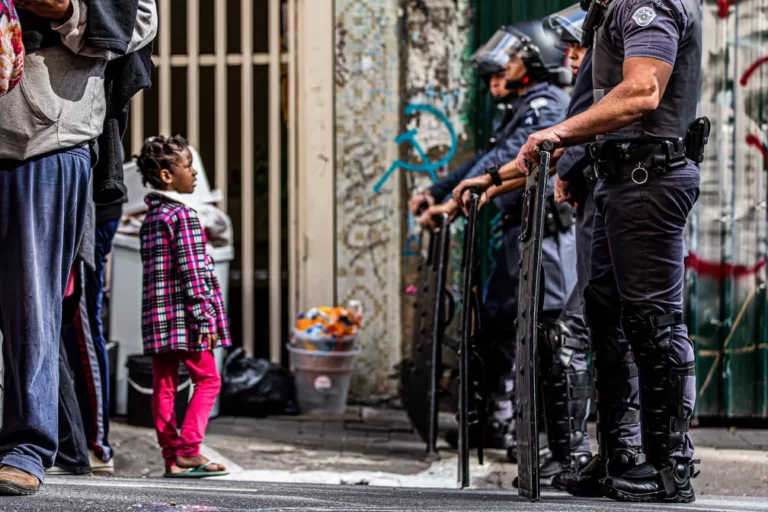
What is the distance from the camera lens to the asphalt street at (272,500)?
3.28m

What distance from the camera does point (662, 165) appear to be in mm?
3799

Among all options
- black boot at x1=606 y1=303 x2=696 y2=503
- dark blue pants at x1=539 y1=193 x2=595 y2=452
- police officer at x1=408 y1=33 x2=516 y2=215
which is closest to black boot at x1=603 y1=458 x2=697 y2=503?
black boot at x1=606 y1=303 x2=696 y2=503

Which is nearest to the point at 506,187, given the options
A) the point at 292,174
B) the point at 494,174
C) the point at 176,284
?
the point at 494,174

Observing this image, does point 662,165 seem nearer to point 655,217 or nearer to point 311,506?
Result: point 655,217

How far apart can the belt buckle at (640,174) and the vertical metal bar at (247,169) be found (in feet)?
14.3

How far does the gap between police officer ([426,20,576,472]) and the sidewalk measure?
0.49m

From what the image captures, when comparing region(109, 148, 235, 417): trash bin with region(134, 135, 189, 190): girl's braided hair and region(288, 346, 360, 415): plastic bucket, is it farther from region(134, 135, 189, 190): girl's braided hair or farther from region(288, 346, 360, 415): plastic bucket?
region(134, 135, 189, 190): girl's braided hair

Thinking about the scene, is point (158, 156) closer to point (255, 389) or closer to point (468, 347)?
point (468, 347)

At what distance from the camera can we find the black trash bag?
7180 millimetres

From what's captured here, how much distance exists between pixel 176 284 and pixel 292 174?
2933 mm

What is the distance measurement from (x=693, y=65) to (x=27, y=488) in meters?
2.53

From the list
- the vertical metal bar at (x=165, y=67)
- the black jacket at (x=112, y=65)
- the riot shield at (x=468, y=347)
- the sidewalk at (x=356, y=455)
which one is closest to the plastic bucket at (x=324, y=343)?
the sidewalk at (x=356, y=455)

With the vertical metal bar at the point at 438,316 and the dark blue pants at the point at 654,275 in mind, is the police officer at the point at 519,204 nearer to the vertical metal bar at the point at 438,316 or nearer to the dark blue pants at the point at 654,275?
the vertical metal bar at the point at 438,316

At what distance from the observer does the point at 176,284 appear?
4.96 metres
